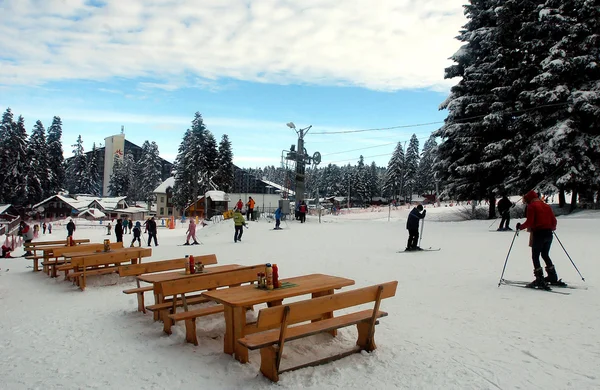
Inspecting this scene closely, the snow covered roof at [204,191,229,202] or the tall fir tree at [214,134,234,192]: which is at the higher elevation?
the tall fir tree at [214,134,234,192]

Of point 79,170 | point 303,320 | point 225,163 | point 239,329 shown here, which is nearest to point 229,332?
point 239,329

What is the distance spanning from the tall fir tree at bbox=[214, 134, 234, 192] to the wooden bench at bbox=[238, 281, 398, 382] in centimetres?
6699

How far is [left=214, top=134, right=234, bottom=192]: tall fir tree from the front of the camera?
71.5 m

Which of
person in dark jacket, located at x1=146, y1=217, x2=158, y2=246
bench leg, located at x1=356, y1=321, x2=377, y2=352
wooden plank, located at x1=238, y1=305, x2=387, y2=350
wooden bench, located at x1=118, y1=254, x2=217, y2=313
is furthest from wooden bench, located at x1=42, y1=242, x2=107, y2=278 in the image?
person in dark jacket, located at x1=146, y1=217, x2=158, y2=246

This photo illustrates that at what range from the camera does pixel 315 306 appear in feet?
14.9

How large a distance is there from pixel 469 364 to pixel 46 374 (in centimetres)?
459

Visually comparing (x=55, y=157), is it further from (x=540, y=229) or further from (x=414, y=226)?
(x=540, y=229)

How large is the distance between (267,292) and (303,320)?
0.83 meters

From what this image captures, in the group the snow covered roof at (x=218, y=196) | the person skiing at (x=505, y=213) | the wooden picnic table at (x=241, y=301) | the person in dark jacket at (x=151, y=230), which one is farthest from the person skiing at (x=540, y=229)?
the snow covered roof at (x=218, y=196)

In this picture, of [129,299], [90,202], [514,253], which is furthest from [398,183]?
[129,299]

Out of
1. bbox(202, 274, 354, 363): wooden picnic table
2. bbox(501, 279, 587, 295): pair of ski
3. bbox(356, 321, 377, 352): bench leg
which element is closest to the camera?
bbox(202, 274, 354, 363): wooden picnic table

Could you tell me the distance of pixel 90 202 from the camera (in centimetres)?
7394

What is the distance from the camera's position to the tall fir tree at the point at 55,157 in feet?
233

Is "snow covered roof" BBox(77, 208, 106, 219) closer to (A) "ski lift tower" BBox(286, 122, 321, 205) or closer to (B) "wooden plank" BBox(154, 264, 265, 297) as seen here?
(A) "ski lift tower" BBox(286, 122, 321, 205)
